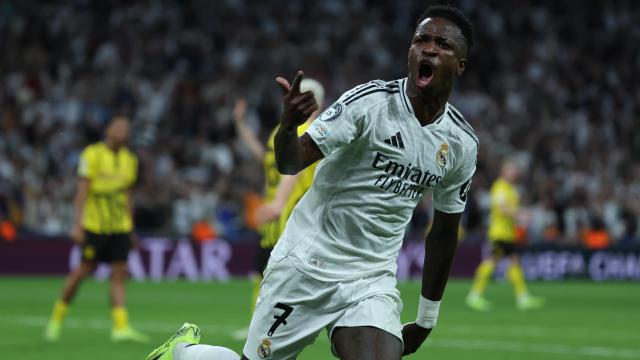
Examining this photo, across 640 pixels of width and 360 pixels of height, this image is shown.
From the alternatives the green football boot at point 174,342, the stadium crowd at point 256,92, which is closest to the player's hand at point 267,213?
the green football boot at point 174,342

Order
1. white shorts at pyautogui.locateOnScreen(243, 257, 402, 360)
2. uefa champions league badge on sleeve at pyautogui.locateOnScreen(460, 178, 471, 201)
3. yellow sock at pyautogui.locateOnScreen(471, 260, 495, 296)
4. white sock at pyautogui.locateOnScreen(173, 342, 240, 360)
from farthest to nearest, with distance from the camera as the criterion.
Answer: yellow sock at pyautogui.locateOnScreen(471, 260, 495, 296)
white sock at pyautogui.locateOnScreen(173, 342, 240, 360)
uefa champions league badge on sleeve at pyautogui.locateOnScreen(460, 178, 471, 201)
white shorts at pyautogui.locateOnScreen(243, 257, 402, 360)

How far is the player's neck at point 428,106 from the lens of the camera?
5.56m

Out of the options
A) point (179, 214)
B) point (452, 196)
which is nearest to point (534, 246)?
point (179, 214)

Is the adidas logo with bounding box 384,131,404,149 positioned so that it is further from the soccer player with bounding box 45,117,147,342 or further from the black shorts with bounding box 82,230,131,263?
the black shorts with bounding box 82,230,131,263

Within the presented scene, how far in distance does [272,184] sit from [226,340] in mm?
1961

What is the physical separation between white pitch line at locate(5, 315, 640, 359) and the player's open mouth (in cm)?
653

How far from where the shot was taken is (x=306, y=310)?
562cm

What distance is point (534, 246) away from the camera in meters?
26.3

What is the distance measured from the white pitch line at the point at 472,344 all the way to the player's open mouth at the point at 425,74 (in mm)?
6534

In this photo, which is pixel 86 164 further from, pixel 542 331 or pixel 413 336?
pixel 413 336

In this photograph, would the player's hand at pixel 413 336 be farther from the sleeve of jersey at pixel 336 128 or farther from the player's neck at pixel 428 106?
the sleeve of jersey at pixel 336 128

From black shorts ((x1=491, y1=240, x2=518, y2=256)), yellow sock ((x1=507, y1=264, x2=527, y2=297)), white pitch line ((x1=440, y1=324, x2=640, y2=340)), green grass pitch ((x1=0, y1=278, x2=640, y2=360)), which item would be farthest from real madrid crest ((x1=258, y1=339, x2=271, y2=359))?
black shorts ((x1=491, y1=240, x2=518, y2=256))

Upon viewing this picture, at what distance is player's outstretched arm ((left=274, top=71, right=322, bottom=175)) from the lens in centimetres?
473

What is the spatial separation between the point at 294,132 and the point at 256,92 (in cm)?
2263
